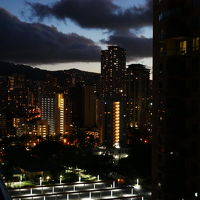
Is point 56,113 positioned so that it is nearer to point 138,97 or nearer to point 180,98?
point 138,97

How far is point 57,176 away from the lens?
2122 cm

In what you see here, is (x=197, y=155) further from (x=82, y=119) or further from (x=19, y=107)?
(x=19, y=107)

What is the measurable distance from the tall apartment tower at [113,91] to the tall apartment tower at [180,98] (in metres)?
32.0

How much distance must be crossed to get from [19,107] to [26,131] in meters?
37.3

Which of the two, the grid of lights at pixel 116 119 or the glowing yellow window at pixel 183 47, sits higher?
the glowing yellow window at pixel 183 47

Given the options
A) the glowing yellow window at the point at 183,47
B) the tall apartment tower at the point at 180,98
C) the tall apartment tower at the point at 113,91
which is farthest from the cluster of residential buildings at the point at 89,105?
the glowing yellow window at the point at 183,47

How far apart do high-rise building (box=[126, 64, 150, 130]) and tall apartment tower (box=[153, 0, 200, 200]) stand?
53.0m

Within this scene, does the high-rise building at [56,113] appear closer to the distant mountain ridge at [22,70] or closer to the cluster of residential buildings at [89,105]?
the cluster of residential buildings at [89,105]

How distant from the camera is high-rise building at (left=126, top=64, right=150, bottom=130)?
68.8 m

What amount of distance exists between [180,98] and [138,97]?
209 feet

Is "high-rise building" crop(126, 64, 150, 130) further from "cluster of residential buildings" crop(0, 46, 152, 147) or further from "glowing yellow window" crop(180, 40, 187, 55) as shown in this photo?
"glowing yellow window" crop(180, 40, 187, 55)

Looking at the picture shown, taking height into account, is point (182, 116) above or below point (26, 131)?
above

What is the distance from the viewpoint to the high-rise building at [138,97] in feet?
226

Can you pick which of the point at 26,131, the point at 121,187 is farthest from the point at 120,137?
the point at 121,187
